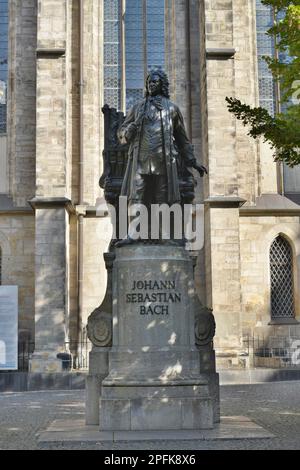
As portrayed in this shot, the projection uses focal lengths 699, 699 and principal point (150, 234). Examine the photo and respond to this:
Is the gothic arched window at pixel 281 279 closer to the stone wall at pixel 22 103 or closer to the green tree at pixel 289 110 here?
the stone wall at pixel 22 103

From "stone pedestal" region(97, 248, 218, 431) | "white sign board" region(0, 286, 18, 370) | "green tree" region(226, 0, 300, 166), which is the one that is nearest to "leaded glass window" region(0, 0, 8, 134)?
"white sign board" region(0, 286, 18, 370)

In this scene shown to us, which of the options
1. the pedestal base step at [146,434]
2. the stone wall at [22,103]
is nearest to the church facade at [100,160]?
the stone wall at [22,103]

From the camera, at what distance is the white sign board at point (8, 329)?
1700 centimetres

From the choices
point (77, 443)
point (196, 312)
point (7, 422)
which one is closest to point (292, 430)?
point (196, 312)

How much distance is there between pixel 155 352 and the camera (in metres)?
8.68

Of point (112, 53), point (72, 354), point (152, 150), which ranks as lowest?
point (72, 354)

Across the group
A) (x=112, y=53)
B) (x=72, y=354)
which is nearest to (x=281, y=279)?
(x=72, y=354)

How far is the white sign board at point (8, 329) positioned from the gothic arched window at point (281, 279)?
8.52 metres

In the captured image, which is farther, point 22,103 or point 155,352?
point 22,103

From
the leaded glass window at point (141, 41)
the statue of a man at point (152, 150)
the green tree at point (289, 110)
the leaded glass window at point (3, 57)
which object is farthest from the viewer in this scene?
the leaded glass window at point (141, 41)

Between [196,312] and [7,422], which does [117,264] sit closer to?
[196,312]

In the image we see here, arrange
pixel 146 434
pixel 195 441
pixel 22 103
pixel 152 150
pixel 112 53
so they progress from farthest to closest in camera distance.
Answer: pixel 112 53 < pixel 22 103 < pixel 152 150 < pixel 146 434 < pixel 195 441

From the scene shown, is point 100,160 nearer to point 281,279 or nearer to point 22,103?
point 22,103

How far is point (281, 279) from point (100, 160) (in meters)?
6.85
